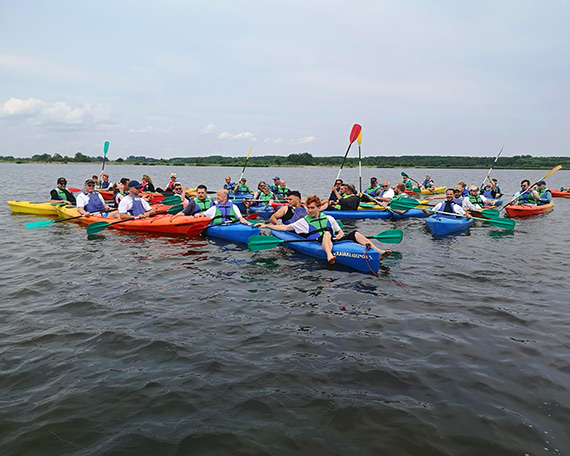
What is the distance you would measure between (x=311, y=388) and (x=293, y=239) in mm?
4989

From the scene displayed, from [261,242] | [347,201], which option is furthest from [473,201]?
[261,242]

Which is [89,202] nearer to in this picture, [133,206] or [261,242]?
[133,206]

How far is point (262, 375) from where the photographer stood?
12.6 ft

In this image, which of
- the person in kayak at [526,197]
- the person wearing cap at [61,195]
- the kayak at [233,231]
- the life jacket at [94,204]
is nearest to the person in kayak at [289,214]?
the kayak at [233,231]

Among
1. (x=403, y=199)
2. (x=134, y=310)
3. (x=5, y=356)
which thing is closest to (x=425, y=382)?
(x=134, y=310)

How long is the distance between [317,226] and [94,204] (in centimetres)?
771

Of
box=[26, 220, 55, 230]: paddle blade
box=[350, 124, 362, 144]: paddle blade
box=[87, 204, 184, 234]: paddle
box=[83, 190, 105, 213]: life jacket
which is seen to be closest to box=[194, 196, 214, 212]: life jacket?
box=[87, 204, 184, 234]: paddle

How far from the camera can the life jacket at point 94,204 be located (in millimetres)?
11906

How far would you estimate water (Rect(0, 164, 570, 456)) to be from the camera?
118 inches

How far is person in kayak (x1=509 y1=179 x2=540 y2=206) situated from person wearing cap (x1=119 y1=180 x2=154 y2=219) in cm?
1480

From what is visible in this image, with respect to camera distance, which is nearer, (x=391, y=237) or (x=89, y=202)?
(x=391, y=237)

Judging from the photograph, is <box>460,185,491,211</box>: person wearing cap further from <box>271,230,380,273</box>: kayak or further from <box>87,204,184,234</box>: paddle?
<box>87,204,184,234</box>: paddle

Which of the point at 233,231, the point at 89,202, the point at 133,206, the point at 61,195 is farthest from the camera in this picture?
the point at 61,195

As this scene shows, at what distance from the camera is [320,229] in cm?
815
